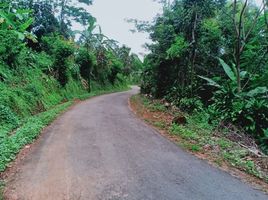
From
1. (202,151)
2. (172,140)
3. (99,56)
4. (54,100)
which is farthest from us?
(99,56)

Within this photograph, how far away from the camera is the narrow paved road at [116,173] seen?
4449mm

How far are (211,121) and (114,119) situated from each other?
361 centimetres

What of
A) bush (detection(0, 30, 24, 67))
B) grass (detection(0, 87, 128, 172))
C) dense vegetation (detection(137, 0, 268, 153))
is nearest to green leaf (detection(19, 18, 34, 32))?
grass (detection(0, 87, 128, 172))

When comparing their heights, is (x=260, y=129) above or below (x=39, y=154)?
below

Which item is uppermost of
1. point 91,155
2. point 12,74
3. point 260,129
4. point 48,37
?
point 48,37

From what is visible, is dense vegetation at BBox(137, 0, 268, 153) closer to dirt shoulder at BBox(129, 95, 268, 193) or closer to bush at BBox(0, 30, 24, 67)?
dirt shoulder at BBox(129, 95, 268, 193)

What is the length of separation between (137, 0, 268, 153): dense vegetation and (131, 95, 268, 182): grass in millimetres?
702

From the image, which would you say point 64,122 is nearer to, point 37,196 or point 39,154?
point 39,154

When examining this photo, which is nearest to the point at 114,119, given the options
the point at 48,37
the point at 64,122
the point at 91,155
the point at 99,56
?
the point at 64,122

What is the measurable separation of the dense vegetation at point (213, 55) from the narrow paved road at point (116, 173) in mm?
3666

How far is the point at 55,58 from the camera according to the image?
1770 cm

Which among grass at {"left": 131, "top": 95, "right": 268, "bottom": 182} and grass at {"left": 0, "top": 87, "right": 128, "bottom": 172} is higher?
grass at {"left": 0, "top": 87, "right": 128, "bottom": 172}

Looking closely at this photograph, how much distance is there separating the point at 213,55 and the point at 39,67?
9661mm

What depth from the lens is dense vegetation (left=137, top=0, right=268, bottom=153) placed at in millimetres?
9930
